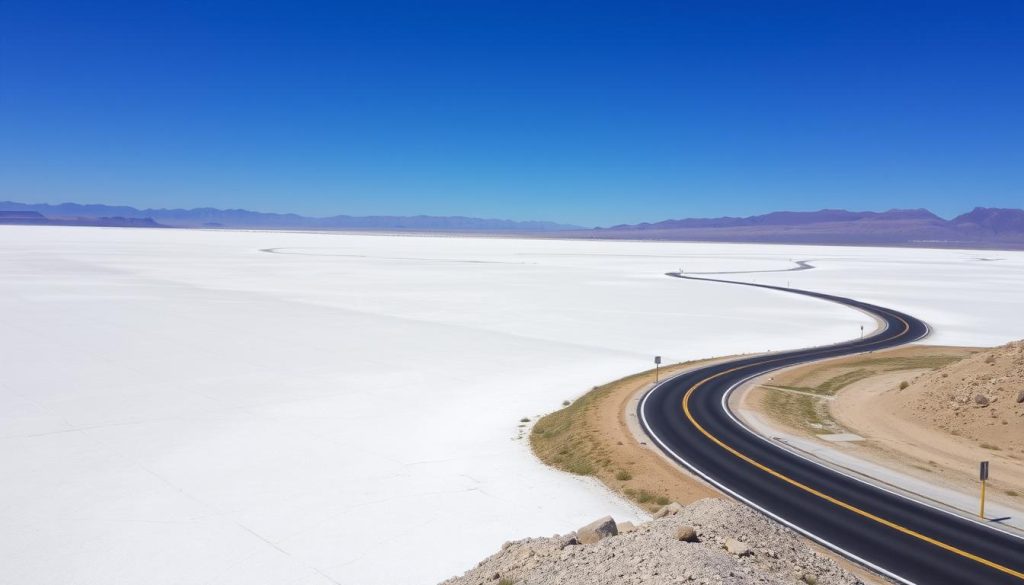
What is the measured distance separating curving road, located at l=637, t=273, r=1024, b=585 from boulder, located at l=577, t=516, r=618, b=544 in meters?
7.45

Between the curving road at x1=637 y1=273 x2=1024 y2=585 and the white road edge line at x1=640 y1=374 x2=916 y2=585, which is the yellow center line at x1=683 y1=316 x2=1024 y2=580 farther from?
the white road edge line at x1=640 y1=374 x2=916 y2=585

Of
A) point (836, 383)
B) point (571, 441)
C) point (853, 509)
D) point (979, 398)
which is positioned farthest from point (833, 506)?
point (836, 383)

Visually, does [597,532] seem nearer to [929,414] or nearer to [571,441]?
[571,441]

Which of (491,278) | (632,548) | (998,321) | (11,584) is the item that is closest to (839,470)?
(632,548)

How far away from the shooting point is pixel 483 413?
33.9 metres

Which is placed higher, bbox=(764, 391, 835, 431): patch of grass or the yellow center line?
the yellow center line

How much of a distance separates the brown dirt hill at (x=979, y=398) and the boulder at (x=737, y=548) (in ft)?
71.0

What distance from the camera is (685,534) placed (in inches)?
507

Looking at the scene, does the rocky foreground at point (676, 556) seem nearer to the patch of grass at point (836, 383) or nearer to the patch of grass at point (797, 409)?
the patch of grass at point (797, 409)

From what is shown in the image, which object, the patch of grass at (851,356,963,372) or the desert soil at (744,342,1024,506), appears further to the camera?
the patch of grass at (851,356,963,372)

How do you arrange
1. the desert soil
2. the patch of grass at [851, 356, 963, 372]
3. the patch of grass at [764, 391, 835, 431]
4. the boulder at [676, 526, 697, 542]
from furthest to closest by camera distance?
1. the patch of grass at [851, 356, 963, 372]
2. the patch of grass at [764, 391, 835, 431]
3. the desert soil
4. the boulder at [676, 526, 697, 542]

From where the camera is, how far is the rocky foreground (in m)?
11.5

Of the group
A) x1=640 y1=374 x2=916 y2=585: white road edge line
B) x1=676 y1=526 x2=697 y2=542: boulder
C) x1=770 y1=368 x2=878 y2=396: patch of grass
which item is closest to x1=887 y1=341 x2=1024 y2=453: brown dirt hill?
x1=770 y1=368 x2=878 y2=396: patch of grass

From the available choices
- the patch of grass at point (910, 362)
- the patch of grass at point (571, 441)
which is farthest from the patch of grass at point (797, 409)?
the patch of grass at point (910, 362)
